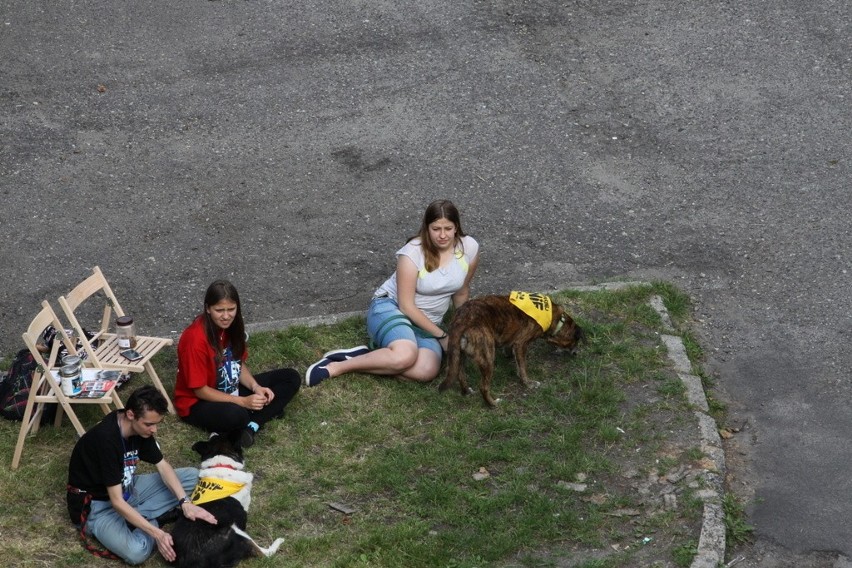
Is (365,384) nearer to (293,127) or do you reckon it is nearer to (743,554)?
(743,554)

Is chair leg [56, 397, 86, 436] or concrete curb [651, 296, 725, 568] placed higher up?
chair leg [56, 397, 86, 436]

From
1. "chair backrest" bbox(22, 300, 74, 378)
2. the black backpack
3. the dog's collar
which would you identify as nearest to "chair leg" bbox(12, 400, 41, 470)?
"chair backrest" bbox(22, 300, 74, 378)

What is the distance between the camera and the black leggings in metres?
7.65

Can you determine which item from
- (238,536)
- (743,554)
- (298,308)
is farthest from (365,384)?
(743,554)

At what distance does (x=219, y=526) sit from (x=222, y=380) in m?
1.41

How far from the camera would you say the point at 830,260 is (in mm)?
9844

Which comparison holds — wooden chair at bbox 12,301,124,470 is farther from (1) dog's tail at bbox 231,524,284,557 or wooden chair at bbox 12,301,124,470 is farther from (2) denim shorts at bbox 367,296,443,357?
(2) denim shorts at bbox 367,296,443,357

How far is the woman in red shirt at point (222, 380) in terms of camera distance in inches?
295

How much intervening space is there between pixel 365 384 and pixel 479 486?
1434 millimetres

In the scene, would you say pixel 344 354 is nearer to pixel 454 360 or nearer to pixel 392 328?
pixel 392 328

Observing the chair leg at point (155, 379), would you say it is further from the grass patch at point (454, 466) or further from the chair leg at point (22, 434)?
the chair leg at point (22, 434)

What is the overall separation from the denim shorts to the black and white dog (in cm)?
175

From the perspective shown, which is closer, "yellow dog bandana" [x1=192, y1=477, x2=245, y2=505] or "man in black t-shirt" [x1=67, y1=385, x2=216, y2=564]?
"man in black t-shirt" [x1=67, y1=385, x2=216, y2=564]

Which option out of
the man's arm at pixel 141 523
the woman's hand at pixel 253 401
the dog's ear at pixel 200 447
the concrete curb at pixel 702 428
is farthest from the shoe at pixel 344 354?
the man's arm at pixel 141 523
